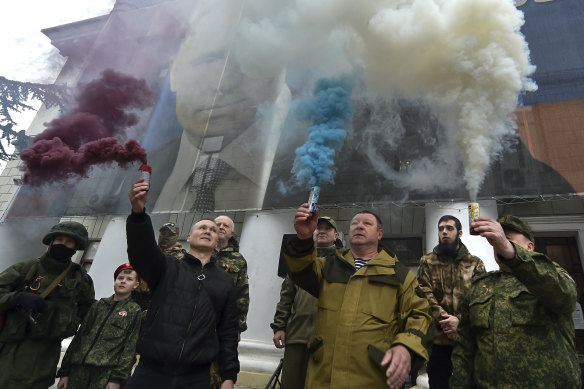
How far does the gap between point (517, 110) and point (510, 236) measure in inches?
200

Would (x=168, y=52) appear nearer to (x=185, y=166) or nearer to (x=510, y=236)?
(x=185, y=166)

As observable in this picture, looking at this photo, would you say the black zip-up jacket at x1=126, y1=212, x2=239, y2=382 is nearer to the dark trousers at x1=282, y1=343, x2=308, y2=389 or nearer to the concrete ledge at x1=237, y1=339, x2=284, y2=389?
the dark trousers at x1=282, y1=343, x2=308, y2=389

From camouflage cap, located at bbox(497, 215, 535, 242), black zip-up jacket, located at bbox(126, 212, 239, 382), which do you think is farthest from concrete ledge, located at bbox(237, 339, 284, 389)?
camouflage cap, located at bbox(497, 215, 535, 242)

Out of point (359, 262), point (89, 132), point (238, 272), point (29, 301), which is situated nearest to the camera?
point (359, 262)

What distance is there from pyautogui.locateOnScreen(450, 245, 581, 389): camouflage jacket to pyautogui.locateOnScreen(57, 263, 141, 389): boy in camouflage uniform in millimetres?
2682

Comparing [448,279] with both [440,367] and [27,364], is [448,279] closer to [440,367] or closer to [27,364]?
[440,367]

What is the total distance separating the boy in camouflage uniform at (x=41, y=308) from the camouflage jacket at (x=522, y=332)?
126 inches

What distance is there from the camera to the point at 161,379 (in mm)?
1900

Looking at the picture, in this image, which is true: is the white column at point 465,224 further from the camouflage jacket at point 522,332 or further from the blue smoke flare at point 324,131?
the camouflage jacket at point 522,332

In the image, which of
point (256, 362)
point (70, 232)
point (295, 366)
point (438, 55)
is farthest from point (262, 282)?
point (438, 55)

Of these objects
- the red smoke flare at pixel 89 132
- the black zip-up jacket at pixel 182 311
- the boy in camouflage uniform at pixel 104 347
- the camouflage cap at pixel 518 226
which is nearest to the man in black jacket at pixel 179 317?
the black zip-up jacket at pixel 182 311

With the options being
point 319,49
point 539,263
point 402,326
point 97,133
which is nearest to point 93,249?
point 97,133

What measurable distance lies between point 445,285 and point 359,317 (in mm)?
1619

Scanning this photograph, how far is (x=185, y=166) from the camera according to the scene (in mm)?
8914
